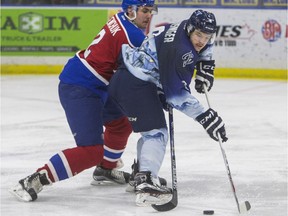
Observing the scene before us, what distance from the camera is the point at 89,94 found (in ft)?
13.5

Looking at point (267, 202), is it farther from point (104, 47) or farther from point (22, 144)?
point (22, 144)

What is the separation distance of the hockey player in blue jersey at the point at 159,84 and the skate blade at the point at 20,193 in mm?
551

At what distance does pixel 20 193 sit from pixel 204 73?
104 centimetres

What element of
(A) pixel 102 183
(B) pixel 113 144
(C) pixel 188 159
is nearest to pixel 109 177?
(A) pixel 102 183

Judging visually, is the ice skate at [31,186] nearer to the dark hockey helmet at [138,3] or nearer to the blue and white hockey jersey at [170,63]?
the blue and white hockey jersey at [170,63]

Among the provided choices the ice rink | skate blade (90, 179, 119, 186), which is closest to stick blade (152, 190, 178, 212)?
the ice rink

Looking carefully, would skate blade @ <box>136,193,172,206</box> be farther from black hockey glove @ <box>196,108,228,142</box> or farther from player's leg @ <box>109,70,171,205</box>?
black hockey glove @ <box>196,108,228,142</box>

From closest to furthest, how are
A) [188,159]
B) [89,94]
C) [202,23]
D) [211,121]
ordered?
1. [202,23]
2. [211,121]
3. [89,94]
4. [188,159]

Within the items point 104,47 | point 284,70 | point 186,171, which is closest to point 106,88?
point 104,47

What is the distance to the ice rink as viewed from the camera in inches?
157

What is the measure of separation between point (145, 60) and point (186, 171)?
1137 millimetres

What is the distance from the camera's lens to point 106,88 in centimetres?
419

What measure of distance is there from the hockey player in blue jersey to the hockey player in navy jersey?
132 mm

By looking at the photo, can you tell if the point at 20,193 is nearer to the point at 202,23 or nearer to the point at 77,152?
the point at 77,152
